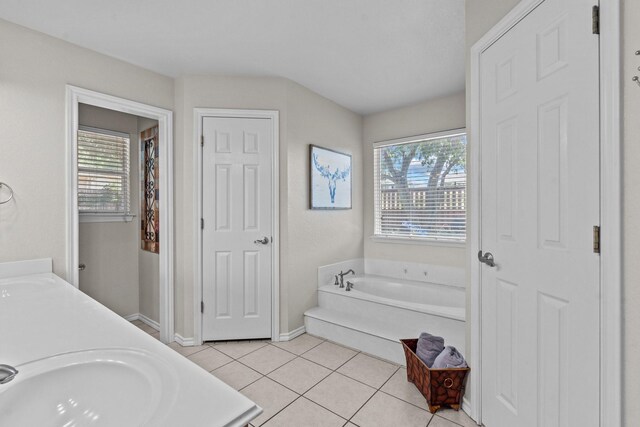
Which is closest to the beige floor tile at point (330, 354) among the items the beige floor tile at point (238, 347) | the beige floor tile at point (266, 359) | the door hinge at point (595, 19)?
the beige floor tile at point (266, 359)

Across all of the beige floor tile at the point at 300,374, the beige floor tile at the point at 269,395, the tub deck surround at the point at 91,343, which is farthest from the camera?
the beige floor tile at the point at 300,374

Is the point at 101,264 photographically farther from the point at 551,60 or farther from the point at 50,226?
the point at 551,60

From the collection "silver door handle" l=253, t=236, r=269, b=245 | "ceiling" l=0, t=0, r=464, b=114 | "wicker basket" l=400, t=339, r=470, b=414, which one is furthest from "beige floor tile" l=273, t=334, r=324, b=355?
"ceiling" l=0, t=0, r=464, b=114

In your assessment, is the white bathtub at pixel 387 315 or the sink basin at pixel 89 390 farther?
the white bathtub at pixel 387 315

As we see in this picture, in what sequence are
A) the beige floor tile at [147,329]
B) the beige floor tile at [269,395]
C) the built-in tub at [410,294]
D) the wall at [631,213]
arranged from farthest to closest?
1. the beige floor tile at [147,329]
2. the built-in tub at [410,294]
3. the beige floor tile at [269,395]
4. the wall at [631,213]

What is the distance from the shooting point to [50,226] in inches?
81.3

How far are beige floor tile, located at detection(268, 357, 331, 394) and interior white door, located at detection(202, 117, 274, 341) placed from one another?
56cm

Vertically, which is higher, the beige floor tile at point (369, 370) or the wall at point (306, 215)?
the wall at point (306, 215)

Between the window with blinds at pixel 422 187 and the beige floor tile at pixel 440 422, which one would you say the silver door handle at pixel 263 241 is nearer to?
the window with blinds at pixel 422 187

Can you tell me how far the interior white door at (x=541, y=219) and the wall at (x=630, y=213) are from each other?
0.30 ft

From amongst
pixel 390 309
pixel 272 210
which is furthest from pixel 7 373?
pixel 390 309

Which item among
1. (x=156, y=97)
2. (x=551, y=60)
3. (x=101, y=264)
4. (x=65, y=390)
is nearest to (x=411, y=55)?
(x=551, y=60)

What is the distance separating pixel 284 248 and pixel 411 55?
2.01 metres

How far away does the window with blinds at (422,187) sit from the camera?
10.7ft
